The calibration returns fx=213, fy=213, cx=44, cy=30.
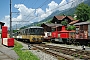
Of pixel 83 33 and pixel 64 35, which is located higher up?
pixel 83 33

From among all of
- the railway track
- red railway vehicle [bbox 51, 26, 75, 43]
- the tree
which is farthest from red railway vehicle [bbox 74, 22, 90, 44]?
the tree

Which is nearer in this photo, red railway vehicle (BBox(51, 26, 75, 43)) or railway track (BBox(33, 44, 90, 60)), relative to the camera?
railway track (BBox(33, 44, 90, 60))

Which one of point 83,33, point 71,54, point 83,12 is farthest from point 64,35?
point 83,12

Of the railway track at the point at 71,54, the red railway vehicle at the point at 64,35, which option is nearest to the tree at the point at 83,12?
the red railway vehicle at the point at 64,35

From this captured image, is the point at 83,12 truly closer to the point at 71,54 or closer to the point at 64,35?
the point at 64,35

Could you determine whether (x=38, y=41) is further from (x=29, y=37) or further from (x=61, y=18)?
(x=61, y=18)

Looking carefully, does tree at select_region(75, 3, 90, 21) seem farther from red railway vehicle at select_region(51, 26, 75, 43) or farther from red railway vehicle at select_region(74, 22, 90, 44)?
red railway vehicle at select_region(74, 22, 90, 44)

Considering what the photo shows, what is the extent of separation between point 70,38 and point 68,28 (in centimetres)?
224

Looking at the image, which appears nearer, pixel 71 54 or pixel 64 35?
pixel 71 54

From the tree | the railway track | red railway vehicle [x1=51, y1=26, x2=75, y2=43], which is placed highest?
the tree

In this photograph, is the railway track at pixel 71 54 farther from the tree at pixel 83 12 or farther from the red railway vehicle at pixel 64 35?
the tree at pixel 83 12

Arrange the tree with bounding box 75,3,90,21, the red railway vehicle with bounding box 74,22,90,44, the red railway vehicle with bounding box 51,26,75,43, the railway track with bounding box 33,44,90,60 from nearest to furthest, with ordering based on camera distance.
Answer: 1. the railway track with bounding box 33,44,90,60
2. the red railway vehicle with bounding box 74,22,90,44
3. the red railway vehicle with bounding box 51,26,75,43
4. the tree with bounding box 75,3,90,21

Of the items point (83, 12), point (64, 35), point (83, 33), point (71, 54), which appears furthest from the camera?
point (83, 12)

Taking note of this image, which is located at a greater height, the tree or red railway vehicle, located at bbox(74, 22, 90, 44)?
the tree
